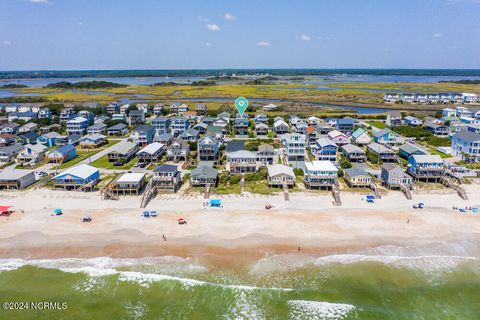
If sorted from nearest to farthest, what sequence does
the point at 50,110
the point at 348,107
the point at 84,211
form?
1. the point at 84,211
2. the point at 50,110
3. the point at 348,107

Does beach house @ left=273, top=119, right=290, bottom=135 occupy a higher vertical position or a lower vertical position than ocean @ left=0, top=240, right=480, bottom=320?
higher

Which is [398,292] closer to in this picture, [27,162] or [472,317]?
[472,317]

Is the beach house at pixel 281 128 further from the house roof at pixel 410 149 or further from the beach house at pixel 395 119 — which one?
the beach house at pixel 395 119

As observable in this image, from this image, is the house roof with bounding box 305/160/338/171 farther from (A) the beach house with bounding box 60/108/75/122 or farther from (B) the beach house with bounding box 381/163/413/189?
(A) the beach house with bounding box 60/108/75/122

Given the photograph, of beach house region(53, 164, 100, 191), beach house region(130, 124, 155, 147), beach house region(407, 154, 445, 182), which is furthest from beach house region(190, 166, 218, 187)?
beach house region(407, 154, 445, 182)

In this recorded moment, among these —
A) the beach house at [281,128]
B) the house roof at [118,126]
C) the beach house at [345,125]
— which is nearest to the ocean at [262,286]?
the beach house at [281,128]

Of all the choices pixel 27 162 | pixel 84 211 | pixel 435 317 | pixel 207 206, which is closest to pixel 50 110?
pixel 27 162

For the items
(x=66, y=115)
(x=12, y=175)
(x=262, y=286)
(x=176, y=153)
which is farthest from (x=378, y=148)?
(x=66, y=115)
